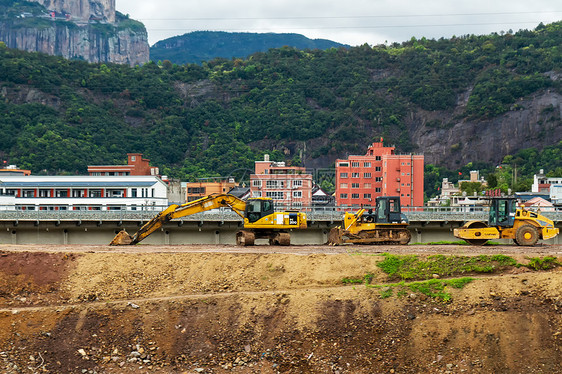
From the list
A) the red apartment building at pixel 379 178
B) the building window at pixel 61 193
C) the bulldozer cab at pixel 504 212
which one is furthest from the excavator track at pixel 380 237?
the red apartment building at pixel 379 178

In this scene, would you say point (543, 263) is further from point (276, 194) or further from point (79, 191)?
point (276, 194)

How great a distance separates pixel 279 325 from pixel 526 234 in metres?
24.8

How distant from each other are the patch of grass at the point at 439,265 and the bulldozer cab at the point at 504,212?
12.6 m

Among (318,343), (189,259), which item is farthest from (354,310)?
(189,259)

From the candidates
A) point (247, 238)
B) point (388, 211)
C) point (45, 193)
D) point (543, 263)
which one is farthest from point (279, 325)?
point (45, 193)

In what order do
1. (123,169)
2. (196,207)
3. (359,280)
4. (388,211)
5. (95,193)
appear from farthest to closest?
(123,169) < (95,193) < (196,207) < (388,211) < (359,280)

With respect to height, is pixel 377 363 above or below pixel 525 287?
below

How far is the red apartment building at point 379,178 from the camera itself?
14062cm

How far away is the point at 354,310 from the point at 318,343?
2526mm

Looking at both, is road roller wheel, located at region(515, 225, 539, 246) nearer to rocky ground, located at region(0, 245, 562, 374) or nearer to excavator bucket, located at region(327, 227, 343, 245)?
excavator bucket, located at region(327, 227, 343, 245)

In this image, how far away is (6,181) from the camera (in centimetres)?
9781

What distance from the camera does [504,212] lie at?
48.8 meters

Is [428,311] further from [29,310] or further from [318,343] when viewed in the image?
A: [29,310]

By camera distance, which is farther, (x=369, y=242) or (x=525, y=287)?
(x=369, y=242)
